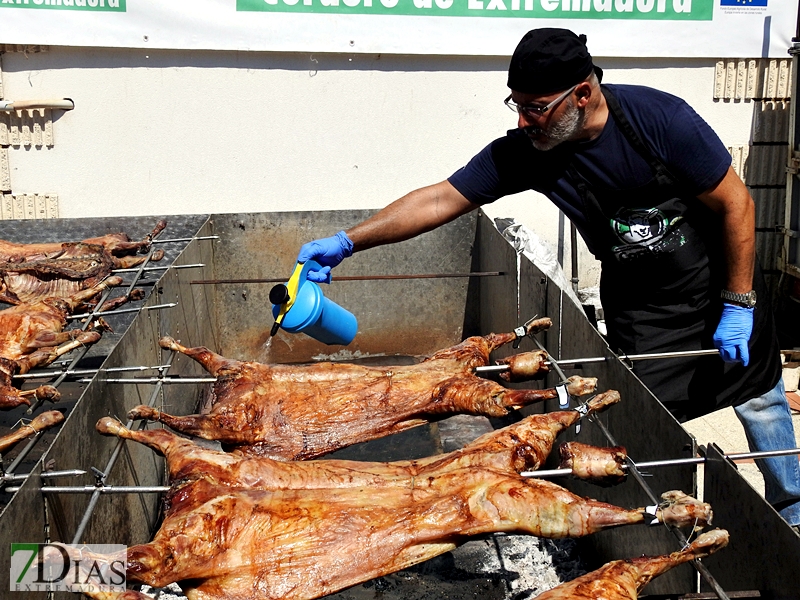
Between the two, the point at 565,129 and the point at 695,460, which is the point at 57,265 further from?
the point at 695,460

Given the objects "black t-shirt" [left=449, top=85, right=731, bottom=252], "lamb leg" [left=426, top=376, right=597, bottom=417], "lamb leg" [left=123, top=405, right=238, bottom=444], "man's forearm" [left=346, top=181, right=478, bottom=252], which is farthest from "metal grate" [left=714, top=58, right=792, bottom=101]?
"lamb leg" [left=123, top=405, right=238, bottom=444]

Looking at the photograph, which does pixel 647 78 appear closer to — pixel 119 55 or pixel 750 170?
pixel 750 170

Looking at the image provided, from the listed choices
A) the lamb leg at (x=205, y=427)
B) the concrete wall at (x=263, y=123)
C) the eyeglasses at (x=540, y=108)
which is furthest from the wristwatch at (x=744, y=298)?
the concrete wall at (x=263, y=123)

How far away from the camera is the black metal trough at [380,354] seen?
231cm

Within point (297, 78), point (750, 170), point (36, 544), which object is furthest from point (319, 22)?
point (36, 544)

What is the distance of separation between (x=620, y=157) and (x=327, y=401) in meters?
1.65

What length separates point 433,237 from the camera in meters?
6.23

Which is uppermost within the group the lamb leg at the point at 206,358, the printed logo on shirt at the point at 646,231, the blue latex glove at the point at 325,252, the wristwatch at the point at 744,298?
the printed logo on shirt at the point at 646,231

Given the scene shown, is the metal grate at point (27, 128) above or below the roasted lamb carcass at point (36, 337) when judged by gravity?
above

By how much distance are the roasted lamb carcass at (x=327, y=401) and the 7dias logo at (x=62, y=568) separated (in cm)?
79

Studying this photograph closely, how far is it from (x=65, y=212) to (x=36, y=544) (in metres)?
Result: 5.39

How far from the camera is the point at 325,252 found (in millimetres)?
3678

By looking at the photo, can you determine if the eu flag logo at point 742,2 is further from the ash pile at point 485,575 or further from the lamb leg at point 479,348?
the ash pile at point 485,575

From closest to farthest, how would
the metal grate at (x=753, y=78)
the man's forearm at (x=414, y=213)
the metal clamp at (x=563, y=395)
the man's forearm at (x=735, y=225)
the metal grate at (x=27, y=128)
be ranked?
1. the metal clamp at (x=563, y=395)
2. the man's forearm at (x=735, y=225)
3. the man's forearm at (x=414, y=213)
4. the metal grate at (x=27, y=128)
5. the metal grate at (x=753, y=78)
